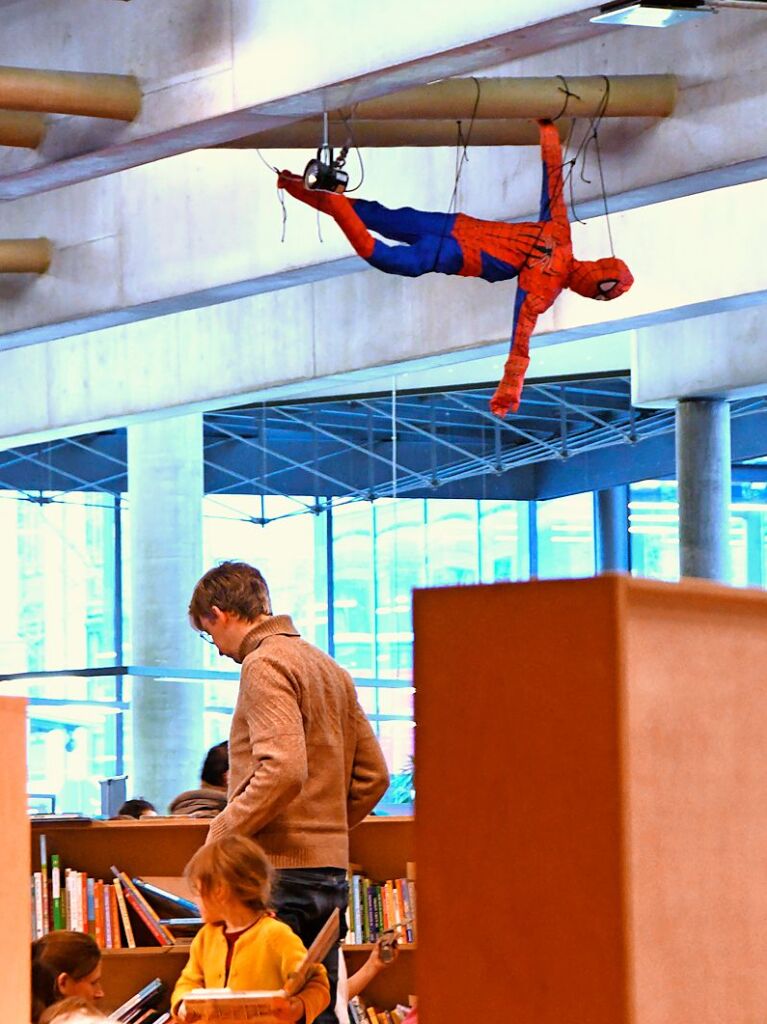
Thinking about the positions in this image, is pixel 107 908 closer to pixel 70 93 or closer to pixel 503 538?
pixel 70 93

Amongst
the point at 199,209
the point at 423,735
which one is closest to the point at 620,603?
the point at 423,735

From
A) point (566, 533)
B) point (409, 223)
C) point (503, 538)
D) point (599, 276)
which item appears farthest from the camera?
point (566, 533)

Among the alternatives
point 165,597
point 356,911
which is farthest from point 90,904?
point 165,597

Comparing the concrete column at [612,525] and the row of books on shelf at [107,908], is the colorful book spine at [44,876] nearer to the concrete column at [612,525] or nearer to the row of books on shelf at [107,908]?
the row of books on shelf at [107,908]

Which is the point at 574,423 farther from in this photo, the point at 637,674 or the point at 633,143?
the point at 637,674

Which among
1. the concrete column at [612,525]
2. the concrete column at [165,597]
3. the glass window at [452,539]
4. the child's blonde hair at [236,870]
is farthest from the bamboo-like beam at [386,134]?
the concrete column at [612,525]

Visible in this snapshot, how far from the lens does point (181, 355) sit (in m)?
15.3

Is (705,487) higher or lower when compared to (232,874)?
higher

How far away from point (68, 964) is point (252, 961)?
1.14 m

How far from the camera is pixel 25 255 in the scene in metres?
12.3

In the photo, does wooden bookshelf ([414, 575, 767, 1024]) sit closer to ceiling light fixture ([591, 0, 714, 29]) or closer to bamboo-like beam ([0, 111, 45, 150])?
A: ceiling light fixture ([591, 0, 714, 29])

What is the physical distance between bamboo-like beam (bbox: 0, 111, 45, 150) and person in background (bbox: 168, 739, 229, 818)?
2.89 metres

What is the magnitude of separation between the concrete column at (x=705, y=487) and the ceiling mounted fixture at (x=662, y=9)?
9296mm

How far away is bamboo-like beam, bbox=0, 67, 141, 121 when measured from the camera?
7.79 metres
